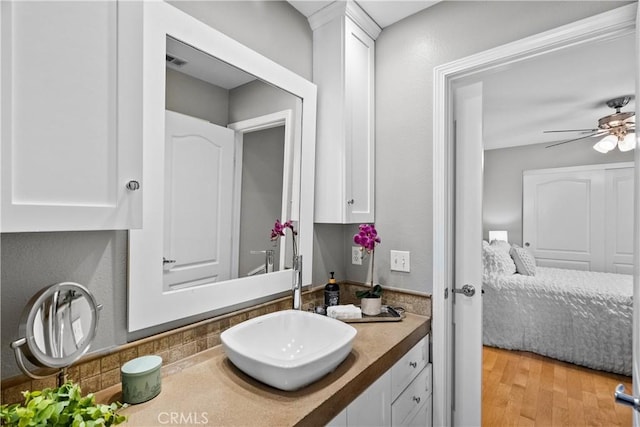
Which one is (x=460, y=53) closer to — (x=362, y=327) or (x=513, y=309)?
(x=362, y=327)

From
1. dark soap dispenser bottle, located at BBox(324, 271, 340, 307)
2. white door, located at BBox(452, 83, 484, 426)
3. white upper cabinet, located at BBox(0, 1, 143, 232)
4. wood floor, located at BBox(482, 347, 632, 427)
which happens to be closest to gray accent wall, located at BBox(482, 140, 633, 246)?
wood floor, located at BBox(482, 347, 632, 427)

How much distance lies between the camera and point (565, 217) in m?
4.70

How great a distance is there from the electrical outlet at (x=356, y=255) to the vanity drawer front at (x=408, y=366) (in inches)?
21.5

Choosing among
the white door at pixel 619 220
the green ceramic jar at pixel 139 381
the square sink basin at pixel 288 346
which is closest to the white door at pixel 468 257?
the square sink basin at pixel 288 346

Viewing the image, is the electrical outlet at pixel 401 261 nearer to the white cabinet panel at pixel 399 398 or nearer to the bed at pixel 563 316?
the white cabinet panel at pixel 399 398

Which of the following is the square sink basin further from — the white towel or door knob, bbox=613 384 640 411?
door knob, bbox=613 384 640 411

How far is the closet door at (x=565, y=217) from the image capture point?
4461mm

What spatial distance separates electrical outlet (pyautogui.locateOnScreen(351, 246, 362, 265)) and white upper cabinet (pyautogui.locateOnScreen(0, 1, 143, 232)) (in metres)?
1.30

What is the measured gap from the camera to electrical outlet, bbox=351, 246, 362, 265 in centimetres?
192

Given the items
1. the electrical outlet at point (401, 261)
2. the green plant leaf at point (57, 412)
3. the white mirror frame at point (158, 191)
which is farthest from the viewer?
the electrical outlet at point (401, 261)

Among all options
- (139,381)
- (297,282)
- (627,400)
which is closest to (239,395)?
(139,381)

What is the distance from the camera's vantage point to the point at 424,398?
1.58 metres

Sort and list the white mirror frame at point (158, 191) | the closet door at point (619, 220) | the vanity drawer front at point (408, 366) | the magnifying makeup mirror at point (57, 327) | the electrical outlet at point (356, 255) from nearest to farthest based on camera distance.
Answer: the magnifying makeup mirror at point (57, 327) < the white mirror frame at point (158, 191) < the vanity drawer front at point (408, 366) < the electrical outlet at point (356, 255) < the closet door at point (619, 220)

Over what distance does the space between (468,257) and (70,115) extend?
1676mm
